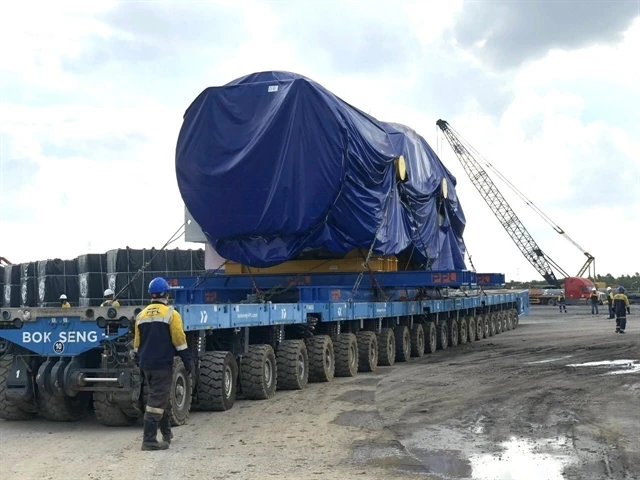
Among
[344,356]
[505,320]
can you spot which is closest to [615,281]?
[505,320]

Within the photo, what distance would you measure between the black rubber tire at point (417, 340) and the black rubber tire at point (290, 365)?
727 centimetres

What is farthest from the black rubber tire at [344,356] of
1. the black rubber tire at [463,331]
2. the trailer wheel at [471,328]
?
the trailer wheel at [471,328]

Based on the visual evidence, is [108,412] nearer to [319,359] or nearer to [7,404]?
[7,404]

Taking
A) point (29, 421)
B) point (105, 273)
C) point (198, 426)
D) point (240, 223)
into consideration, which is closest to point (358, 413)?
point (198, 426)

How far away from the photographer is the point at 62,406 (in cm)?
1038

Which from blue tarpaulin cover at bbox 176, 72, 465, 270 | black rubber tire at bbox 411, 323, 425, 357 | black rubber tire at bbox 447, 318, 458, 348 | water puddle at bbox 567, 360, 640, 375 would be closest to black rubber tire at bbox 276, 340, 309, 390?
blue tarpaulin cover at bbox 176, 72, 465, 270

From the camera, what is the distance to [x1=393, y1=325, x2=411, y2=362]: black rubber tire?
64.9 feet

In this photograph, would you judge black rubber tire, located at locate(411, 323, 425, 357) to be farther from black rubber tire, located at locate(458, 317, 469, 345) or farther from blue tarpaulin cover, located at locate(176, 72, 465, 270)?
black rubber tire, located at locate(458, 317, 469, 345)

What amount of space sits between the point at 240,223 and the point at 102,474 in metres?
8.67

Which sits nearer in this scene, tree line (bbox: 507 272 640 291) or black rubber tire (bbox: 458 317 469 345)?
black rubber tire (bbox: 458 317 469 345)

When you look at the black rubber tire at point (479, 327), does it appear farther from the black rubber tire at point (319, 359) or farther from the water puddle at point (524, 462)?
the water puddle at point (524, 462)

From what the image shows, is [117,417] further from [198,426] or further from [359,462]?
[359,462]

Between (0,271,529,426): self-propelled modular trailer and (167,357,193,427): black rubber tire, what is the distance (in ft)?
0.04

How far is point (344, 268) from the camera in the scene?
17.6 metres
